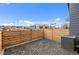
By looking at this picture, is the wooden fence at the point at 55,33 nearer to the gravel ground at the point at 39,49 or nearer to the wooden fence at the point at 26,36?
the wooden fence at the point at 26,36

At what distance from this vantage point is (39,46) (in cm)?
286

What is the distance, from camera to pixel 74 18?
2830mm

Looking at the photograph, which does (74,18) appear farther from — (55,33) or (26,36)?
(26,36)

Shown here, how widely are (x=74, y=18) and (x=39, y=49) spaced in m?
0.88

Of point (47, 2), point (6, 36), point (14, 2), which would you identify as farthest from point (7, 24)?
point (47, 2)

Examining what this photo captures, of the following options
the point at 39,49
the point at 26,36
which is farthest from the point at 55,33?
the point at 26,36

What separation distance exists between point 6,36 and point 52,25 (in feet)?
2.90

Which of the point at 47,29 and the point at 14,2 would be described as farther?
the point at 47,29

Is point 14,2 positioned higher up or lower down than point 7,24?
higher up

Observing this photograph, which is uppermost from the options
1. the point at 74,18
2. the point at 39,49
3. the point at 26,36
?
the point at 74,18

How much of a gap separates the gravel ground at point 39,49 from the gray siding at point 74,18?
0.39 m

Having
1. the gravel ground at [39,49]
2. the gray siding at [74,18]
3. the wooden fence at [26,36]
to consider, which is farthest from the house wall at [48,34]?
the gray siding at [74,18]

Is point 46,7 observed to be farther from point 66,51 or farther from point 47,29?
point 66,51

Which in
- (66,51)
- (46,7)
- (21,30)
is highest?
(46,7)
